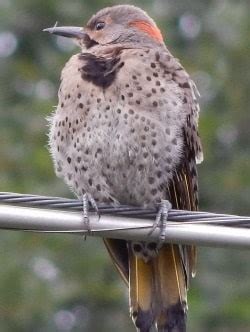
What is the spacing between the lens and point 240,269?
1101 cm

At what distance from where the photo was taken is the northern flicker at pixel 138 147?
6555 mm

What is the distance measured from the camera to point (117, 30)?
23.6 ft

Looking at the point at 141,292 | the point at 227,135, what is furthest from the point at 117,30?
the point at 227,135

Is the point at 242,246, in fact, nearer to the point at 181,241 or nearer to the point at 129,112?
the point at 181,241

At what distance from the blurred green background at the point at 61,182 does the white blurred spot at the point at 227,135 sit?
12 mm

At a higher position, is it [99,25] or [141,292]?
[99,25]

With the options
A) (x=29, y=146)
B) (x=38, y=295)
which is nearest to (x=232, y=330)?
(x=38, y=295)

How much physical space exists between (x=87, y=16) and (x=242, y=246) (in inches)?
262

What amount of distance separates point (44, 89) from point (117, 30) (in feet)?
16.1

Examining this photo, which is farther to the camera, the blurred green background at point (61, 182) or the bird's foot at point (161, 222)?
the blurred green background at point (61, 182)

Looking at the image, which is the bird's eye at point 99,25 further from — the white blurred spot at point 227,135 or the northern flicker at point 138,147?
the white blurred spot at point 227,135

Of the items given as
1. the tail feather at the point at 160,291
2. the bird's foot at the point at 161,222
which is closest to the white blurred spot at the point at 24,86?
the tail feather at the point at 160,291

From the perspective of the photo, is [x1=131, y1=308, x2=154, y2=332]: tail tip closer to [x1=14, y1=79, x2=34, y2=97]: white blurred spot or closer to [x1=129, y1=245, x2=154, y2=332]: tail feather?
[x1=129, y1=245, x2=154, y2=332]: tail feather

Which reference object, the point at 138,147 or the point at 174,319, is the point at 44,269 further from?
the point at 138,147
